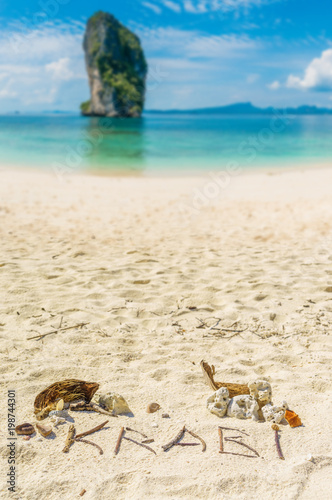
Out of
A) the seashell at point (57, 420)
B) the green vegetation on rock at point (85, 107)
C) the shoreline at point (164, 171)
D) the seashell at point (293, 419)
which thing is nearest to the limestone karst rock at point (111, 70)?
the green vegetation on rock at point (85, 107)

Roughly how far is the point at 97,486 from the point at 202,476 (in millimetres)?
523

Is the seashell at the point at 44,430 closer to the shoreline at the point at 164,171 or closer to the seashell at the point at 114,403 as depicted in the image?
the seashell at the point at 114,403

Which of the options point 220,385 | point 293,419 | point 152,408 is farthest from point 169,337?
point 293,419

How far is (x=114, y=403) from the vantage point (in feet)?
8.09

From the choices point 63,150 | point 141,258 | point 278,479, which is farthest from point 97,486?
point 63,150

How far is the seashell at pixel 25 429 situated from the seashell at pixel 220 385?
117 cm

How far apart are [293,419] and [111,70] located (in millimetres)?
100423

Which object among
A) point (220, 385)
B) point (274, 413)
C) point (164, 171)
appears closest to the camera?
point (274, 413)

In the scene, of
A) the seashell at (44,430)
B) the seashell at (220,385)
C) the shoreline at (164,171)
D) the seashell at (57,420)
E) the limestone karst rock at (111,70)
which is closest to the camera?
the seashell at (44,430)

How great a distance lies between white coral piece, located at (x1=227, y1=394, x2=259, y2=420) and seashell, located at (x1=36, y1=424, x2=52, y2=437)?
109 cm

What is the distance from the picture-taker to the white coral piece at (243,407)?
243cm

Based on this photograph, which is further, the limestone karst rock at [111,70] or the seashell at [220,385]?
the limestone karst rock at [111,70]

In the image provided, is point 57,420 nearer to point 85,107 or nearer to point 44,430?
point 44,430

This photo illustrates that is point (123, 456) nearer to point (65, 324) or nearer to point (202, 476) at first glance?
point (202, 476)
